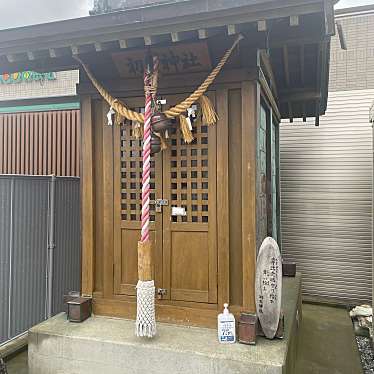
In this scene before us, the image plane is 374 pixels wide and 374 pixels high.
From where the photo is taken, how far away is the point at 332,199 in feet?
22.3

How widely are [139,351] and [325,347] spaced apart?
291 centimetres

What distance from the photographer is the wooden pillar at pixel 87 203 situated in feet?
12.3

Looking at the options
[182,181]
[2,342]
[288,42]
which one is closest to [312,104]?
[288,42]

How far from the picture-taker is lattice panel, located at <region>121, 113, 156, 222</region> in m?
3.65

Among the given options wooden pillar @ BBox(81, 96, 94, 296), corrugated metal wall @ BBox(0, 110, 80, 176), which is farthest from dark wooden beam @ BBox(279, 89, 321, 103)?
corrugated metal wall @ BBox(0, 110, 80, 176)

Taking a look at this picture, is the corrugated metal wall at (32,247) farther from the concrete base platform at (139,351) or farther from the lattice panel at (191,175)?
the lattice panel at (191,175)

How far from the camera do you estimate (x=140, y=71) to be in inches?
139

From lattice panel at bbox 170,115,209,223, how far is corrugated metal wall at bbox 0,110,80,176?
368 centimetres

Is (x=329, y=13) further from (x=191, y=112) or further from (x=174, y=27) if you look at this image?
(x=191, y=112)

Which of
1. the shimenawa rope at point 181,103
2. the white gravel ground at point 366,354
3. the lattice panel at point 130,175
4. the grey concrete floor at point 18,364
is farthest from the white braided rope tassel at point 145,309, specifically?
the white gravel ground at point 366,354

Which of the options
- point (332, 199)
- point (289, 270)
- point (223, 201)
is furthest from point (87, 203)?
point (332, 199)

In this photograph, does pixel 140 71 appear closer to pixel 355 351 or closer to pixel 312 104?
pixel 312 104

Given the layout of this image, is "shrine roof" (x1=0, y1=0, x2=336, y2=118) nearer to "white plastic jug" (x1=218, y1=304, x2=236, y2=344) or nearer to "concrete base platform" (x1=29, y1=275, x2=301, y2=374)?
"white plastic jug" (x1=218, y1=304, x2=236, y2=344)

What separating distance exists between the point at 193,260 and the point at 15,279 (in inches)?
91.0
